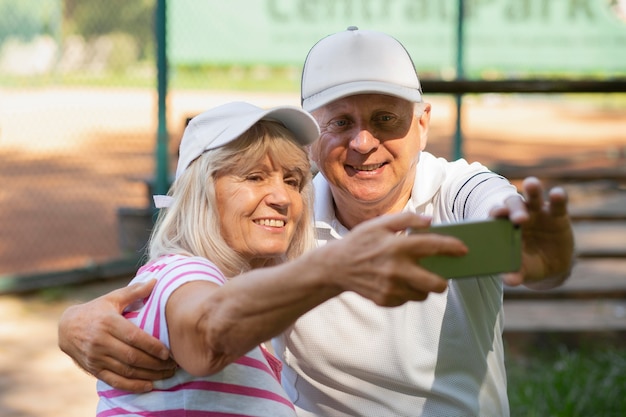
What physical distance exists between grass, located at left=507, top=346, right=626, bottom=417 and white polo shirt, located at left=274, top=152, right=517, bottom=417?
6.17 feet

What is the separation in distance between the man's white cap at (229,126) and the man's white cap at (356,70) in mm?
336

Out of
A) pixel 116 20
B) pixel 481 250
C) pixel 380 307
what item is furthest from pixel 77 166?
pixel 481 250

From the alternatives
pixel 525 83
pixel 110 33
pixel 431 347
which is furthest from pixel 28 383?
pixel 110 33

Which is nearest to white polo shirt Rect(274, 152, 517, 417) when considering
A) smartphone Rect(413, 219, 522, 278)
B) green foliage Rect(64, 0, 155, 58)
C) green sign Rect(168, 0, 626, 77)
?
smartphone Rect(413, 219, 522, 278)

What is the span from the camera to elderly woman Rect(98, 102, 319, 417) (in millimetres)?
1991

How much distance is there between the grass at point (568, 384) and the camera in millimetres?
4363

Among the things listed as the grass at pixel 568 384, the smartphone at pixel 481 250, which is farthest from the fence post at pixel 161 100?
the smartphone at pixel 481 250

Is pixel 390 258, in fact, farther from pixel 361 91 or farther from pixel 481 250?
pixel 361 91

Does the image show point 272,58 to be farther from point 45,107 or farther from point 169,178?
point 45,107

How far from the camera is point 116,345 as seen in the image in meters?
2.09

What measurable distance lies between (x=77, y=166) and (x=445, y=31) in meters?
5.99

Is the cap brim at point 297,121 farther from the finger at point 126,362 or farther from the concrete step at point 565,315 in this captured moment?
the concrete step at point 565,315

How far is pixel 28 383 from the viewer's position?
5.25 meters

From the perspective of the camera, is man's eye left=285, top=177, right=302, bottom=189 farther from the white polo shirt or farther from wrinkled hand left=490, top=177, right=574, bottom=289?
wrinkled hand left=490, top=177, right=574, bottom=289
